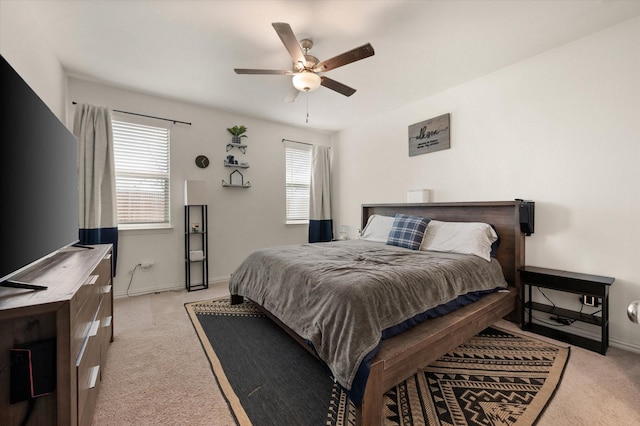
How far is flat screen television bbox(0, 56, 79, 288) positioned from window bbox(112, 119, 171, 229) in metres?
1.99

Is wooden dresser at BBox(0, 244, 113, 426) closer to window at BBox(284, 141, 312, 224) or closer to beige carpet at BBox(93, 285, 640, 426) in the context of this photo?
beige carpet at BBox(93, 285, 640, 426)

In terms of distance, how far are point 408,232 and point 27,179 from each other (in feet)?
9.95

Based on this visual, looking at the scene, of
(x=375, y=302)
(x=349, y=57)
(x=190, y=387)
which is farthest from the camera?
(x=349, y=57)

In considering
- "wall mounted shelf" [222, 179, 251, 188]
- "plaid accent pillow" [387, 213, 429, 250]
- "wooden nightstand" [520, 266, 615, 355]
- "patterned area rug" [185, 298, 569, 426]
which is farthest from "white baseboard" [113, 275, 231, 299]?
"wooden nightstand" [520, 266, 615, 355]

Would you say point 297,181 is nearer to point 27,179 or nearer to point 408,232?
point 408,232

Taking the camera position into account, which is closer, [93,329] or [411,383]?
[93,329]

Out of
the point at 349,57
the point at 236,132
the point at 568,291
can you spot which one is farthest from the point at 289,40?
the point at 568,291

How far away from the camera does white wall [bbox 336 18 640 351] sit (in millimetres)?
2143

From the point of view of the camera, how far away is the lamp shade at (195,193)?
3.58 m

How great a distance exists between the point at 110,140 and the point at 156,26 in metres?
1.67

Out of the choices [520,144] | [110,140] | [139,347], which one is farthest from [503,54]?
[110,140]

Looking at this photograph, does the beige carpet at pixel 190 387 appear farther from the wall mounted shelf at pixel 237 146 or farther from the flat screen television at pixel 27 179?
the wall mounted shelf at pixel 237 146

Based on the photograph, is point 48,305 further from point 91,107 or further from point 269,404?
point 91,107

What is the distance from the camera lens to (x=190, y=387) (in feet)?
5.49
